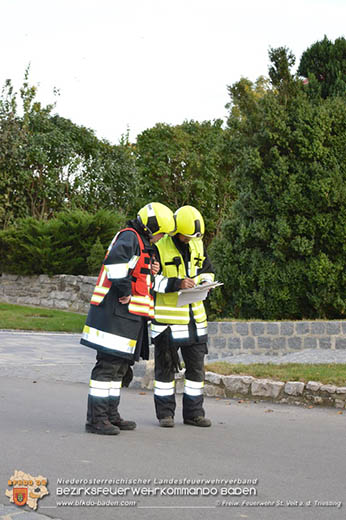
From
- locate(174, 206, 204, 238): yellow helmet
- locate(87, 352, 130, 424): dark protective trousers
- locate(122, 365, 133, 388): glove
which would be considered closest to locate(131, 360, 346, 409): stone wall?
locate(122, 365, 133, 388): glove

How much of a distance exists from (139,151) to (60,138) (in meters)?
19.1

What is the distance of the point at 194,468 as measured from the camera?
5672mm

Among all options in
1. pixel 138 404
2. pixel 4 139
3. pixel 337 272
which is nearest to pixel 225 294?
pixel 337 272

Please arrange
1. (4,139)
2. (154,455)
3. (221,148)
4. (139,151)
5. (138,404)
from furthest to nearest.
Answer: (139,151) < (4,139) < (221,148) < (138,404) < (154,455)

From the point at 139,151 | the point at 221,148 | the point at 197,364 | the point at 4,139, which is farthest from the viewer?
the point at 139,151

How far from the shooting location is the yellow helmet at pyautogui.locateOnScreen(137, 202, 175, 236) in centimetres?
713

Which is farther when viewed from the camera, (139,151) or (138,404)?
(139,151)

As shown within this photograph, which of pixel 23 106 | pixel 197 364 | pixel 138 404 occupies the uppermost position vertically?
pixel 23 106

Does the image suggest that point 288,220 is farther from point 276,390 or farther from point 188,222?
point 188,222

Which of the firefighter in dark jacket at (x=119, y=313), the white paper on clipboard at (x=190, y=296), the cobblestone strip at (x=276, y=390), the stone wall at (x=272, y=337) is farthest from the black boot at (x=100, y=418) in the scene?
the stone wall at (x=272, y=337)

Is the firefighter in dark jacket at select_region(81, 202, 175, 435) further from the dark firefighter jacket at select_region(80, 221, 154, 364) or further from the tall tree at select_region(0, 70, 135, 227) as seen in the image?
the tall tree at select_region(0, 70, 135, 227)

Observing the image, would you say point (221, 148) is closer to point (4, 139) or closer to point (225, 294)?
point (225, 294)

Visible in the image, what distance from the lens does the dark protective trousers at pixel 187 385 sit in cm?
753

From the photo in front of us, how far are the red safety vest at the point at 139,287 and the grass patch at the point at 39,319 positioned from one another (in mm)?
13173
